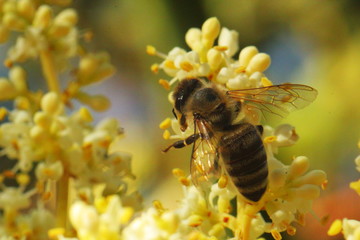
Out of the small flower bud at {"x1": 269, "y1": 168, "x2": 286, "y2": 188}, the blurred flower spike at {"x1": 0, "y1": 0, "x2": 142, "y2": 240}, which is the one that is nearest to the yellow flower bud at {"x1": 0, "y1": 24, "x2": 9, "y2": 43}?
the blurred flower spike at {"x1": 0, "y1": 0, "x2": 142, "y2": 240}

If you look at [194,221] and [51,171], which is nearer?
[194,221]

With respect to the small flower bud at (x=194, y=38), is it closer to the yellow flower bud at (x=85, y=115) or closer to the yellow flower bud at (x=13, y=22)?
the yellow flower bud at (x=85, y=115)

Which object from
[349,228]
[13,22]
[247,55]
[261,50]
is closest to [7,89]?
[13,22]

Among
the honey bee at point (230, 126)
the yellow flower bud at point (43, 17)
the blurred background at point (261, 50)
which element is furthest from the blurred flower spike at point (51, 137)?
the blurred background at point (261, 50)

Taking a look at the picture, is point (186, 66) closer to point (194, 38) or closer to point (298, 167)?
point (194, 38)

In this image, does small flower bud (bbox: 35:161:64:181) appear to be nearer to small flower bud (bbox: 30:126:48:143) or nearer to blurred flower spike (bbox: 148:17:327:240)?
small flower bud (bbox: 30:126:48:143)
